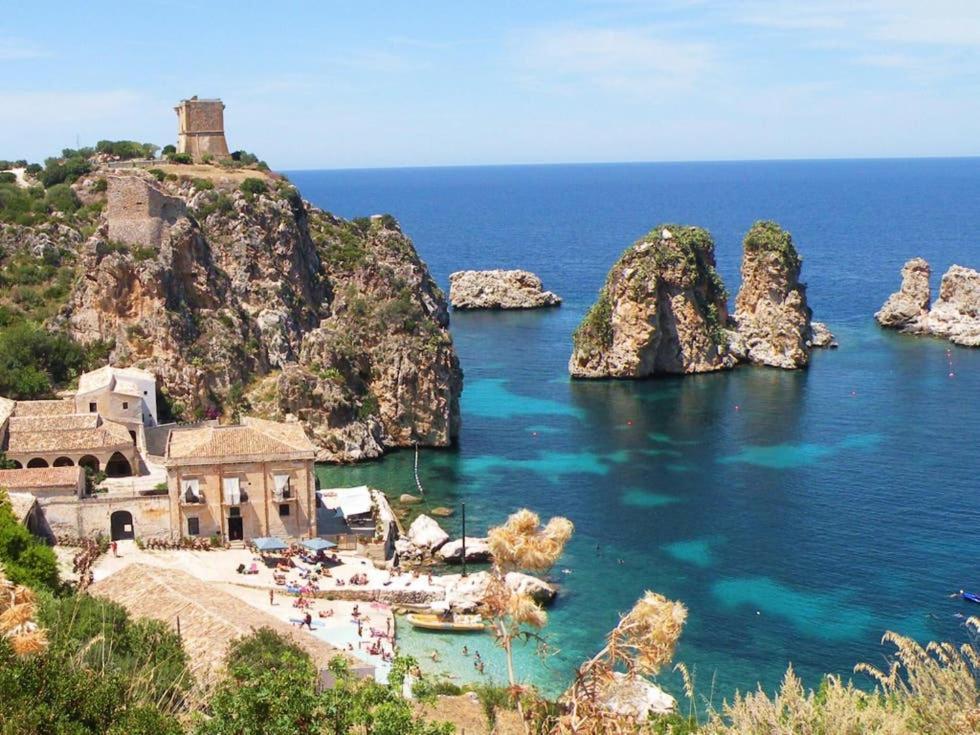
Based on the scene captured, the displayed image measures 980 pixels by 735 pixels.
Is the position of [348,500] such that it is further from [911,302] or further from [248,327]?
[911,302]

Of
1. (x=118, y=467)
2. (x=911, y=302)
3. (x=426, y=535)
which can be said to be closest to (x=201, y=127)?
(x=118, y=467)

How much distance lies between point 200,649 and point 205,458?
1394cm

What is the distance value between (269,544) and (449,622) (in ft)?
26.0

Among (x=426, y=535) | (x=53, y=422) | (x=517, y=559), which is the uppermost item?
(x=517, y=559)

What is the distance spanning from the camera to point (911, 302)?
98.4m

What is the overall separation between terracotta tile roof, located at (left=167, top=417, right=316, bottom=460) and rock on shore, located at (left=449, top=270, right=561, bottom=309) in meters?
71.3

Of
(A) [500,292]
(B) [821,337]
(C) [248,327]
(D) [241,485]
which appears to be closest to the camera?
(D) [241,485]

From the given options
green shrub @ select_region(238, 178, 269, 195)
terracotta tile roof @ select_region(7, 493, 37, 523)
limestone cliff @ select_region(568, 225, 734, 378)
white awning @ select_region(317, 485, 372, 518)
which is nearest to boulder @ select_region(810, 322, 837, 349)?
limestone cliff @ select_region(568, 225, 734, 378)

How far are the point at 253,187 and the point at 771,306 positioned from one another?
40523 millimetres

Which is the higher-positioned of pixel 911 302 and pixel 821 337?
pixel 911 302

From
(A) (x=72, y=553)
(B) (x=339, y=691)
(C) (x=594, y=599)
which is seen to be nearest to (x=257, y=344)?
(A) (x=72, y=553)

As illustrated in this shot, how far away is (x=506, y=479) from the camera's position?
54.8 meters

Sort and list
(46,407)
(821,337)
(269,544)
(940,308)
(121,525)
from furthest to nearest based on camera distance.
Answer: (940,308)
(821,337)
(46,407)
(121,525)
(269,544)

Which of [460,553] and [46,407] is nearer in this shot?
[460,553]
